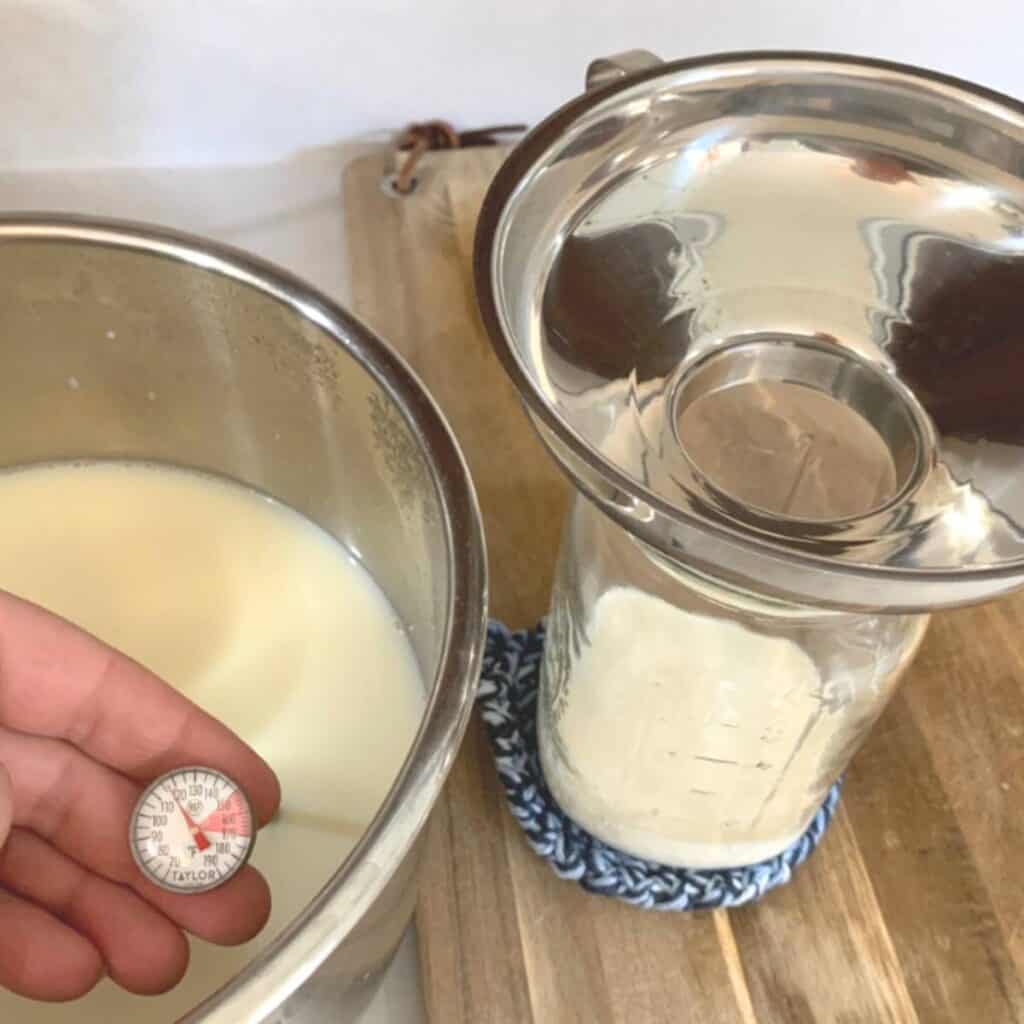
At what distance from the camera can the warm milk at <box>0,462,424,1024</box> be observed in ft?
1.77

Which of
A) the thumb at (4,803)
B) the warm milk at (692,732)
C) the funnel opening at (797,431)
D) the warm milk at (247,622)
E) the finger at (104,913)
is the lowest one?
the finger at (104,913)

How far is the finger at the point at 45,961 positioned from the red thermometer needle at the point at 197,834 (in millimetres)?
57

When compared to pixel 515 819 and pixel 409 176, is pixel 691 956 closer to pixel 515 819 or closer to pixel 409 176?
pixel 515 819

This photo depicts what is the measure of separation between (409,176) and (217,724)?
37 cm

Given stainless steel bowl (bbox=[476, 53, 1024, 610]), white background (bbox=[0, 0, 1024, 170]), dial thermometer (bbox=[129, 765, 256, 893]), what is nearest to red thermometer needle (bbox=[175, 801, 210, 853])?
dial thermometer (bbox=[129, 765, 256, 893])

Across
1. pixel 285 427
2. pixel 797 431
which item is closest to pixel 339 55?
pixel 285 427

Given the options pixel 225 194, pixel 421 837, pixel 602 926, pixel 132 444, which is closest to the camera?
pixel 421 837

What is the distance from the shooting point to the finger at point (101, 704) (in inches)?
20.4

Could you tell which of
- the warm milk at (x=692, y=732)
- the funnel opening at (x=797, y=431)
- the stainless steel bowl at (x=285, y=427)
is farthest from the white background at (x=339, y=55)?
the warm milk at (x=692, y=732)

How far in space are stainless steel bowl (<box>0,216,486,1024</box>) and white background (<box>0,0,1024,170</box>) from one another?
18 centimetres

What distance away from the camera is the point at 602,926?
502 millimetres

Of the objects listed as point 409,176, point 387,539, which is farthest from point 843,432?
point 409,176

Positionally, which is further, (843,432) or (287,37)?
(287,37)

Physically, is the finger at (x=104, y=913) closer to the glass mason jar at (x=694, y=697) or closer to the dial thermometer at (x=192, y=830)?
the dial thermometer at (x=192, y=830)
